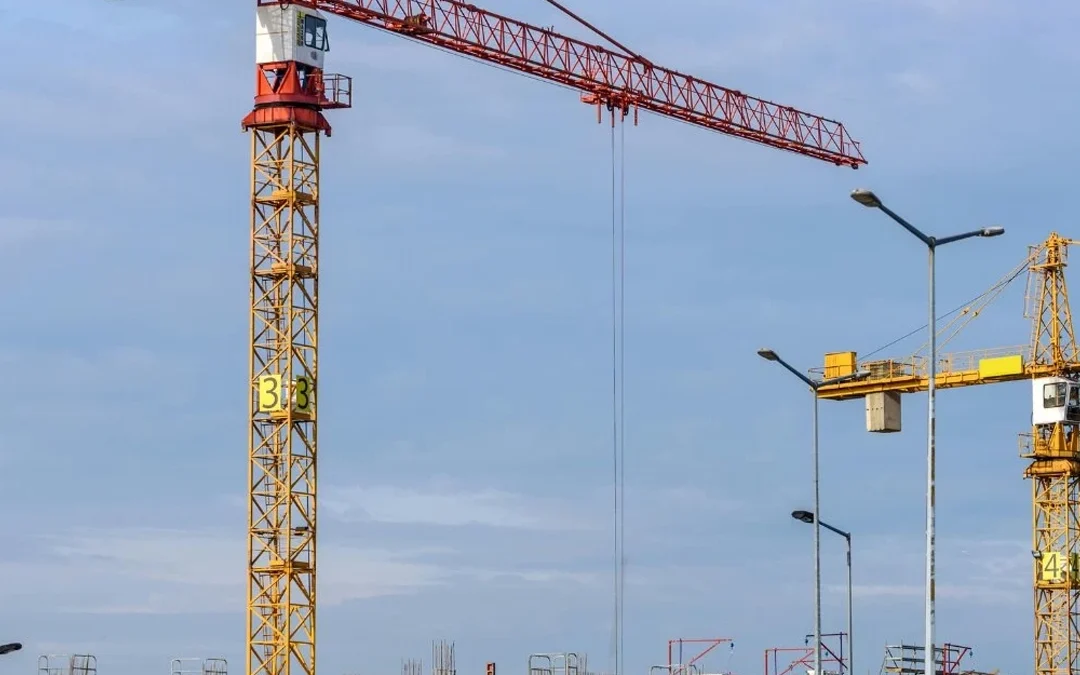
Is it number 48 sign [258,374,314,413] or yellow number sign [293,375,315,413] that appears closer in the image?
number 48 sign [258,374,314,413]

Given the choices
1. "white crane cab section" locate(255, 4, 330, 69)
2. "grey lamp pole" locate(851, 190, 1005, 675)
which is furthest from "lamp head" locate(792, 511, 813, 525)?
"white crane cab section" locate(255, 4, 330, 69)

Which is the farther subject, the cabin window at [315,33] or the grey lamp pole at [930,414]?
the cabin window at [315,33]

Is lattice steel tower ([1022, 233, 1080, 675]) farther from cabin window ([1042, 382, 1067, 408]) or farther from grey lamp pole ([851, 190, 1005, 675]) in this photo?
grey lamp pole ([851, 190, 1005, 675])

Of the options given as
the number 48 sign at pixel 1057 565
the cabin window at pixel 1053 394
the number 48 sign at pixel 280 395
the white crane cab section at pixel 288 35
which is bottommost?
the number 48 sign at pixel 1057 565

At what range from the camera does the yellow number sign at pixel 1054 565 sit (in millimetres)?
170375

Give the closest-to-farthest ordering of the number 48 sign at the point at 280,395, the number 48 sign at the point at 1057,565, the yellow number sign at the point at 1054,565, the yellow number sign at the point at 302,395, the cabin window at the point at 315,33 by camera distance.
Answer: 1. the number 48 sign at the point at 280,395
2. the yellow number sign at the point at 302,395
3. the cabin window at the point at 315,33
4. the number 48 sign at the point at 1057,565
5. the yellow number sign at the point at 1054,565

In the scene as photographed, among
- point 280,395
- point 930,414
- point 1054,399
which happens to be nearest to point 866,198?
point 930,414

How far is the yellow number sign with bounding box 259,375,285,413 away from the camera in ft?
415

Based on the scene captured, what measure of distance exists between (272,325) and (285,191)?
24.4ft

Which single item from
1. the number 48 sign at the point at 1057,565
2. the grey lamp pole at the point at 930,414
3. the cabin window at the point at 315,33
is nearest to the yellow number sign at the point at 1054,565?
the number 48 sign at the point at 1057,565

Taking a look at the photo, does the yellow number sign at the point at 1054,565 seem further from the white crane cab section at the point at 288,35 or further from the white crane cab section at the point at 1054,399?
the white crane cab section at the point at 288,35

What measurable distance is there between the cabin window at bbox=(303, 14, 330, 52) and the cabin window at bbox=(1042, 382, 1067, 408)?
61.6 meters

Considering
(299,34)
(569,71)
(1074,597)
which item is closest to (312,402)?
(299,34)

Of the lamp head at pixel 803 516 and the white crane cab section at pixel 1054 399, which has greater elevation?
the white crane cab section at pixel 1054 399
